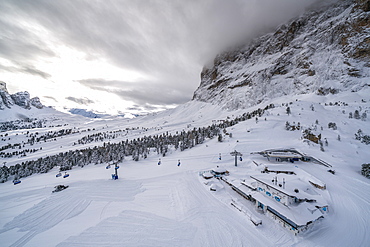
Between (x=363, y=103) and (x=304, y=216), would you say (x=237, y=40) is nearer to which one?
(x=363, y=103)

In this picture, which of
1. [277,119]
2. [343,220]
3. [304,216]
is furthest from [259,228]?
[277,119]

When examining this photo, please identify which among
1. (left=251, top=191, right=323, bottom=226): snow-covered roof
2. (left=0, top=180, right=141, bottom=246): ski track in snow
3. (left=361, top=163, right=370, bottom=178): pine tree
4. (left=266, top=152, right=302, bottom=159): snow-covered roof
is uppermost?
(left=266, top=152, right=302, bottom=159): snow-covered roof

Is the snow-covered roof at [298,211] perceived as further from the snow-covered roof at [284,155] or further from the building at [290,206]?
the snow-covered roof at [284,155]

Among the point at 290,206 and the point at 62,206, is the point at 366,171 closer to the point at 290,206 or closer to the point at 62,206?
the point at 290,206

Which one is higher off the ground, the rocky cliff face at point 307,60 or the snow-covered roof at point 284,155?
the rocky cliff face at point 307,60

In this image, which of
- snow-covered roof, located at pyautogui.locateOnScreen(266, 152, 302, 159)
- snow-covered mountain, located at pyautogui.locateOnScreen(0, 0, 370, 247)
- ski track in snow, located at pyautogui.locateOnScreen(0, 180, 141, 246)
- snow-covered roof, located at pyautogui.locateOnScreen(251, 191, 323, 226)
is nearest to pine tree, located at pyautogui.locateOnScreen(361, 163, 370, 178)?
snow-covered mountain, located at pyautogui.locateOnScreen(0, 0, 370, 247)

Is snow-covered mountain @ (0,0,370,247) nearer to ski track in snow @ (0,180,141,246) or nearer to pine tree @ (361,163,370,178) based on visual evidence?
ski track in snow @ (0,180,141,246)

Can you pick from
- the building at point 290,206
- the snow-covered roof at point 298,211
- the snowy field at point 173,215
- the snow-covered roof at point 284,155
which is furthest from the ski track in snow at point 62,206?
the snow-covered roof at point 284,155

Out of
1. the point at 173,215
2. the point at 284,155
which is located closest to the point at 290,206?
the point at 173,215
